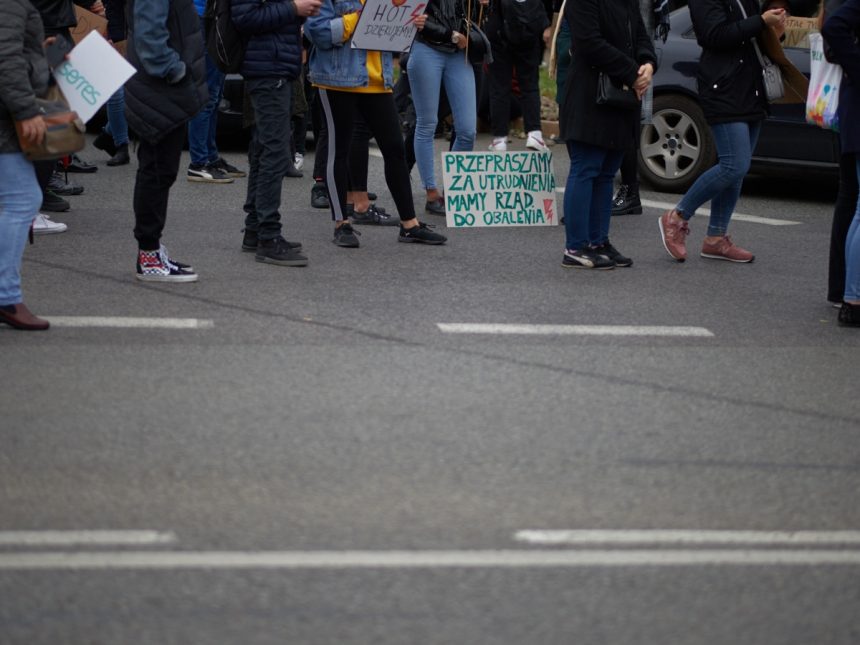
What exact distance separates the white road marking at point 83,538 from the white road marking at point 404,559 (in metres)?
0.08

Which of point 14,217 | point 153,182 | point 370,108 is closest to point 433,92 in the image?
point 370,108

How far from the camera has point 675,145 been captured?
1153 cm

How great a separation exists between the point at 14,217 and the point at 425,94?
3.79 meters

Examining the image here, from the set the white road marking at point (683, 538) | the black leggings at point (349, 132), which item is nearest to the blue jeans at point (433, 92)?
the black leggings at point (349, 132)

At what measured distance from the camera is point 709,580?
4109 mm

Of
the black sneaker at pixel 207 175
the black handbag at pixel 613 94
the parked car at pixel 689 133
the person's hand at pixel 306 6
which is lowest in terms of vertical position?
the black sneaker at pixel 207 175

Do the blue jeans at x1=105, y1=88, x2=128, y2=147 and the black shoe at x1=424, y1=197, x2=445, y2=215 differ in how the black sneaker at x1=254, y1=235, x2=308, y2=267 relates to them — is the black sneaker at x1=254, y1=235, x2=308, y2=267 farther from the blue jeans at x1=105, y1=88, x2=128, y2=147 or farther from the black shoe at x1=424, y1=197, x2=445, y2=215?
the blue jeans at x1=105, y1=88, x2=128, y2=147

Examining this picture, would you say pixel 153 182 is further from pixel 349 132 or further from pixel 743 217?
pixel 743 217

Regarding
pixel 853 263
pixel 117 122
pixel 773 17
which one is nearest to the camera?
pixel 853 263

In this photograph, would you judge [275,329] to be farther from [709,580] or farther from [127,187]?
[127,187]

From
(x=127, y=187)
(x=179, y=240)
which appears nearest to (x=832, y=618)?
(x=179, y=240)

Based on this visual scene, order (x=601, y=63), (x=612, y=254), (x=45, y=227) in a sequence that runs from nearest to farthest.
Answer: (x=601, y=63), (x=612, y=254), (x=45, y=227)

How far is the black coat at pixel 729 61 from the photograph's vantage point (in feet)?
26.9

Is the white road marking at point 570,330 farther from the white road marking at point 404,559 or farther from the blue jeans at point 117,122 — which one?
the blue jeans at point 117,122
